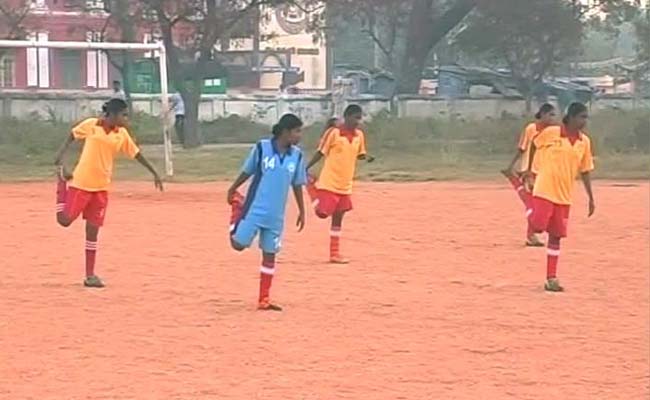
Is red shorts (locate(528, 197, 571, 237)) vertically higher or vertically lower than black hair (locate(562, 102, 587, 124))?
lower

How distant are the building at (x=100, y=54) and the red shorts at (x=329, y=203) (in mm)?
25861

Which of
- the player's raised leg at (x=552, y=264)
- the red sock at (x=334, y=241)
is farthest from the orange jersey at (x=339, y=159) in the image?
the player's raised leg at (x=552, y=264)

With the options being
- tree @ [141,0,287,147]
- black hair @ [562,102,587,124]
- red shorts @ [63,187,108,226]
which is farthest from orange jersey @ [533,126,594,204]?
tree @ [141,0,287,147]

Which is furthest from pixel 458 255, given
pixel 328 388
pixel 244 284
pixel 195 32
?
pixel 195 32

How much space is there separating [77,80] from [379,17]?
1772 cm

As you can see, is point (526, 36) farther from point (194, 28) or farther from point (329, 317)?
point (329, 317)

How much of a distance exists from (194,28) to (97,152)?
91.2ft

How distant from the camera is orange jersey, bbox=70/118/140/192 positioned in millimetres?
13086

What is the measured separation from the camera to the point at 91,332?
34.6 feet

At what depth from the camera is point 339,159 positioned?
15.5m

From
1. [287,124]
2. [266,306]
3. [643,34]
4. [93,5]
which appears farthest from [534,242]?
[643,34]

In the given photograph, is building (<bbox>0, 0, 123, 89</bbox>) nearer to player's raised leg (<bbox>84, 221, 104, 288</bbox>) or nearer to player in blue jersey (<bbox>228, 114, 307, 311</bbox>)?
player's raised leg (<bbox>84, 221, 104, 288</bbox>)

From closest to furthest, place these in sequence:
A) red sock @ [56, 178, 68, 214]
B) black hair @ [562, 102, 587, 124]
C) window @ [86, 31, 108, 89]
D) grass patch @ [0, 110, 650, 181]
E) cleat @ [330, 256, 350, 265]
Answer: black hair @ [562, 102, 587, 124] → red sock @ [56, 178, 68, 214] → cleat @ [330, 256, 350, 265] → grass patch @ [0, 110, 650, 181] → window @ [86, 31, 108, 89]

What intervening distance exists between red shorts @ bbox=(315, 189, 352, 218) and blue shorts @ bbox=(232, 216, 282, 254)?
378cm
